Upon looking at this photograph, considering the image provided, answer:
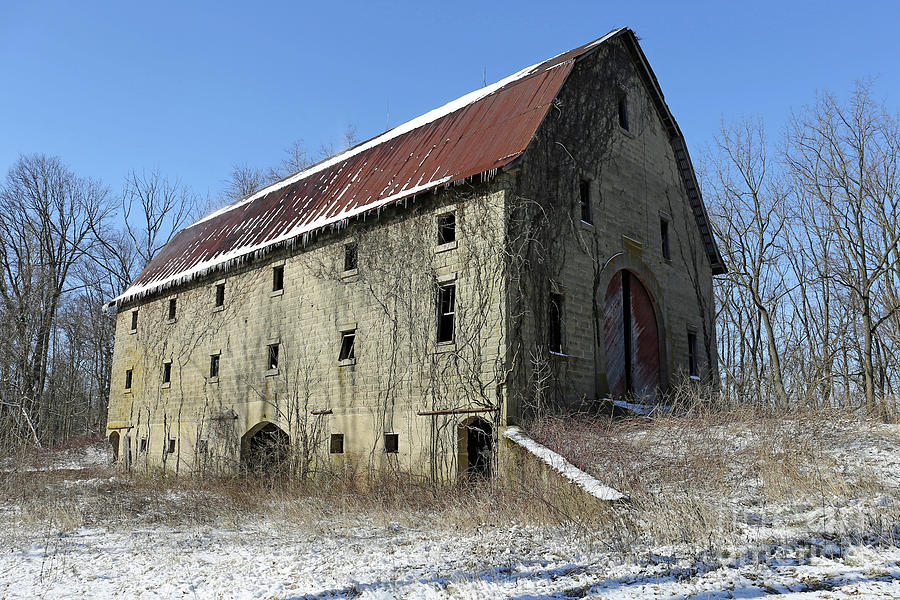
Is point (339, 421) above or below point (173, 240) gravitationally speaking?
below

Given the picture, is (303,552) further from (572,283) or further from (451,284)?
(572,283)

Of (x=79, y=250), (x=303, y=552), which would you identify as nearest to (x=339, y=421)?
Answer: (x=303, y=552)

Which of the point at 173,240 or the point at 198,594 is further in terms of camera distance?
the point at 173,240

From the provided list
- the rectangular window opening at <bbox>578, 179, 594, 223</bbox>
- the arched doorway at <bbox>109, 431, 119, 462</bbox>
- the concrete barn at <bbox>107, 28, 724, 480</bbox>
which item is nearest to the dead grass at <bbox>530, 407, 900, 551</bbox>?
the concrete barn at <bbox>107, 28, 724, 480</bbox>

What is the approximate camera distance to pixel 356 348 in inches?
715

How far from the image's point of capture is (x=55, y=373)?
44719 mm

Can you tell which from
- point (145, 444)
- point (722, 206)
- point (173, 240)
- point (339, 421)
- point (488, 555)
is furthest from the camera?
point (722, 206)

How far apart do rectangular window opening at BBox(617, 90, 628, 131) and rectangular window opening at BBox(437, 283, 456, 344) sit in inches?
309

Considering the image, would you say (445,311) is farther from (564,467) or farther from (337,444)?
(564,467)

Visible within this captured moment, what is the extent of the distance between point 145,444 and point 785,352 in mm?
30411

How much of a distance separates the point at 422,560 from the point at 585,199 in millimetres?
11998

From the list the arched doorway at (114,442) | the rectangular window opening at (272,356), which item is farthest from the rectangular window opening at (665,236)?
the arched doorway at (114,442)

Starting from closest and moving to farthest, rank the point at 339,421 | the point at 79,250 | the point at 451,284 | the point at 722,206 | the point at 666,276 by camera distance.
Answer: the point at 451,284 < the point at 339,421 < the point at 666,276 < the point at 722,206 < the point at 79,250

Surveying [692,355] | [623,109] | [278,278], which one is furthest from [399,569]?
[623,109]
